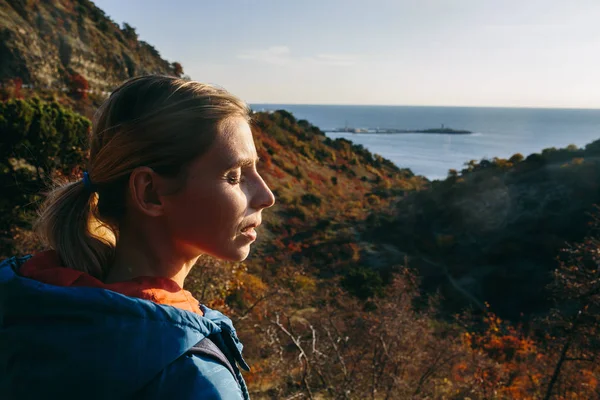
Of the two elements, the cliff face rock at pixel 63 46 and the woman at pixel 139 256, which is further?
the cliff face rock at pixel 63 46

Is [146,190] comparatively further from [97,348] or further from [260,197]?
[97,348]

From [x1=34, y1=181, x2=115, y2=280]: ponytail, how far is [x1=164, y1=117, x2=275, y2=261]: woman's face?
0.22m

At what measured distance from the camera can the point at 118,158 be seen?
1.28m

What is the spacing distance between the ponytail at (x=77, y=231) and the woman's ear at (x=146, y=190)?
0.61 feet

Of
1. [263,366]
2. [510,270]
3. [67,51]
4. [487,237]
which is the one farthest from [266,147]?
[263,366]

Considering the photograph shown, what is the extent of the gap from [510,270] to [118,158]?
895 inches

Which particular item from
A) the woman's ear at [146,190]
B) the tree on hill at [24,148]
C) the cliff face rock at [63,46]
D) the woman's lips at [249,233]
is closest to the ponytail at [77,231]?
the woman's ear at [146,190]

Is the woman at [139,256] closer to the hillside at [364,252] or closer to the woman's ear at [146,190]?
the woman's ear at [146,190]

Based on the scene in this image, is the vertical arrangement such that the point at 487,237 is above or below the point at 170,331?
below

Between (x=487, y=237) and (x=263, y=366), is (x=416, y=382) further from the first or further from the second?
(x=487, y=237)

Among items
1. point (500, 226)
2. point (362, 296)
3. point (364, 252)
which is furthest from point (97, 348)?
point (500, 226)

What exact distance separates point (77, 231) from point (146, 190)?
0.27 meters

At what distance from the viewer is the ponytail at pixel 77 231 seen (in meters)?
1.27

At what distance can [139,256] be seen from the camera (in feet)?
4.33
